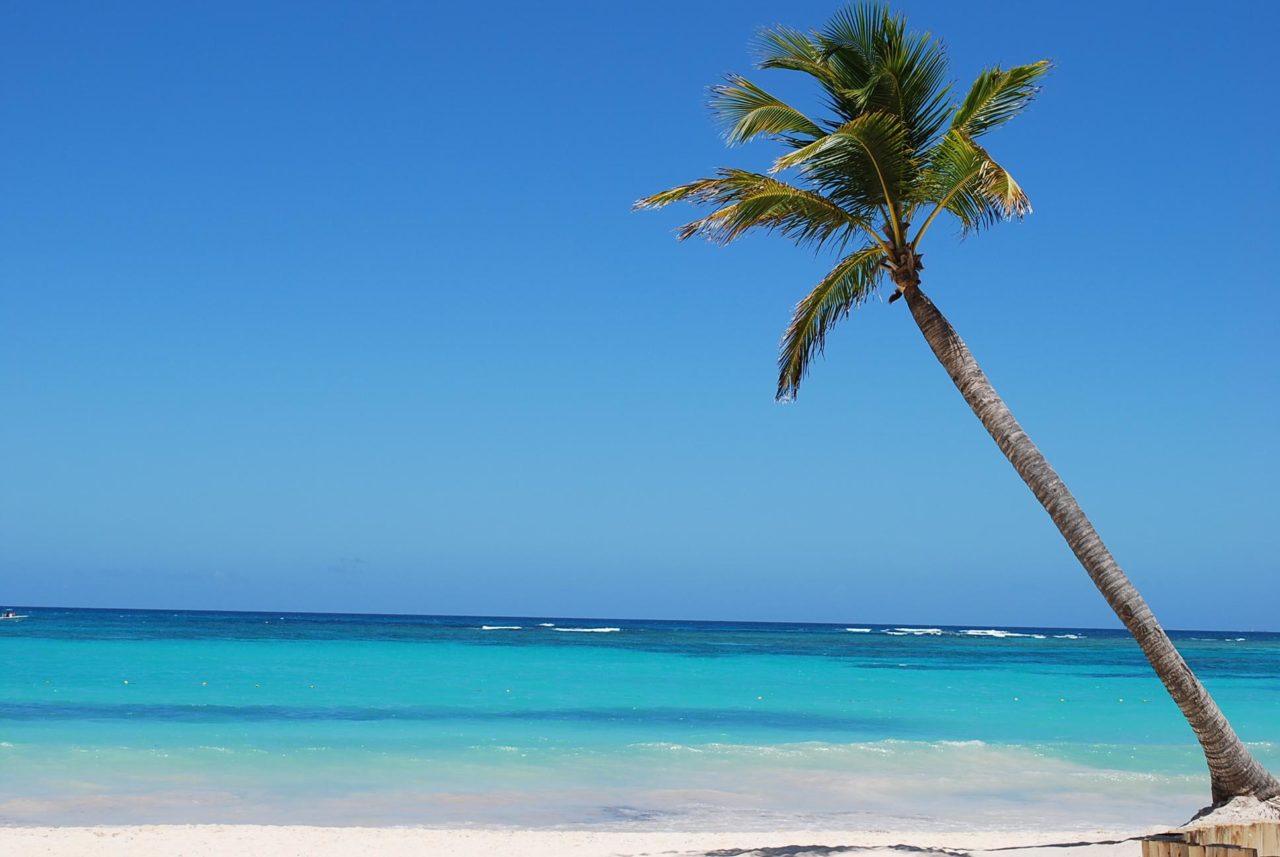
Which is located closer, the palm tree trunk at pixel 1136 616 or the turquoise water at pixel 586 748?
the palm tree trunk at pixel 1136 616

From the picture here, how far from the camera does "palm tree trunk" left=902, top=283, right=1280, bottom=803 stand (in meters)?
7.68

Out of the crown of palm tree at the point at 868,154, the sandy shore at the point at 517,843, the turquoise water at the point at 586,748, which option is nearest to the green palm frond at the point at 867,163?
the crown of palm tree at the point at 868,154

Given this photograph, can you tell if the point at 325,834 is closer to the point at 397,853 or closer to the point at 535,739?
the point at 397,853

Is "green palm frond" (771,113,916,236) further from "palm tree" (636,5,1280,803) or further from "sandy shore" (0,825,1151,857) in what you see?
"sandy shore" (0,825,1151,857)

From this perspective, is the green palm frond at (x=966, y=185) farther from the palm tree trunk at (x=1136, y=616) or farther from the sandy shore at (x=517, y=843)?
the sandy shore at (x=517, y=843)

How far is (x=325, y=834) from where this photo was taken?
9289 mm

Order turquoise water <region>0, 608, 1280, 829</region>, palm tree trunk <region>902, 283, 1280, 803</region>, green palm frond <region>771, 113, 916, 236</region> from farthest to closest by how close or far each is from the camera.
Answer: turquoise water <region>0, 608, 1280, 829</region> → green palm frond <region>771, 113, 916, 236</region> → palm tree trunk <region>902, 283, 1280, 803</region>

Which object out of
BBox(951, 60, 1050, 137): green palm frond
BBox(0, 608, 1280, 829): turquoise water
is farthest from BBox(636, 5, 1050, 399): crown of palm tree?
BBox(0, 608, 1280, 829): turquoise water

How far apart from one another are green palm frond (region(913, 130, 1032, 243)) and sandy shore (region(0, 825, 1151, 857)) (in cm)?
499

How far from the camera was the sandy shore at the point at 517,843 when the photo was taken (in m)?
8.39

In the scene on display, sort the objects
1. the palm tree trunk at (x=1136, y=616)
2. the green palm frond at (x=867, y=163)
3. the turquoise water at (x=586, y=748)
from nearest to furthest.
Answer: the palm tree trunk at (x=1136, y=616)
the green palm frond at (x=867, y=163)
the turquoise water at (x=586, y=748)

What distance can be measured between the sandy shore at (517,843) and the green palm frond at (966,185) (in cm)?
499

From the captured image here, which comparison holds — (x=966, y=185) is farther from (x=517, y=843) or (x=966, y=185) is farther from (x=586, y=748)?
(x=586, y=748)

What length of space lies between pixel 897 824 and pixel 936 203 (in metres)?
6.05
